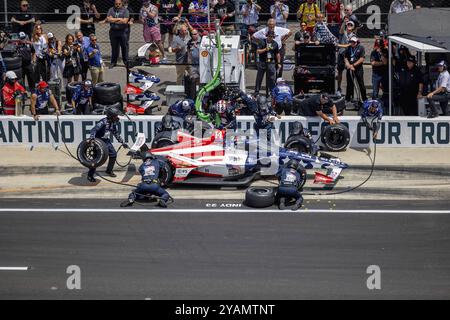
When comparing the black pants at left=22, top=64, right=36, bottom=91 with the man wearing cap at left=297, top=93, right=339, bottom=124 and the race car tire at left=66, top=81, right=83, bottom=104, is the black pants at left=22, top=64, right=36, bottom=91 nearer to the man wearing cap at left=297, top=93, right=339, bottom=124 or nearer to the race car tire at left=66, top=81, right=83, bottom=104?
the race car tire at left=66, top=81, right=83, bottom=104

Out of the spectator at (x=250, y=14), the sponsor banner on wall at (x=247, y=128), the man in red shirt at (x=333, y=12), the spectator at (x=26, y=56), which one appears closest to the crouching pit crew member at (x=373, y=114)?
the sponsor banner on wall at (x=247, y=128)

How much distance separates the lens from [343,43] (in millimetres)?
28953

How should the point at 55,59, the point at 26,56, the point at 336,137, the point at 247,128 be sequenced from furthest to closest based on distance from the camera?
the point at 55,59 → the point at 26,56 → the point at 247,128 → the point at 336,137

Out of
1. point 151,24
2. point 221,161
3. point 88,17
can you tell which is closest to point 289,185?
point 221,161

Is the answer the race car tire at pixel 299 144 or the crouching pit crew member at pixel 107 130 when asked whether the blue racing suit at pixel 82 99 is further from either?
the race car tire at pixel 299 144

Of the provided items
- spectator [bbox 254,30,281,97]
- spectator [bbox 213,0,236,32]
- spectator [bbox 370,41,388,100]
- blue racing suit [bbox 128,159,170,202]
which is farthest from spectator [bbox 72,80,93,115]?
spectator [bbox 370,41,388,100]

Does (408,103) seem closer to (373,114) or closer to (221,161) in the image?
(373,114)

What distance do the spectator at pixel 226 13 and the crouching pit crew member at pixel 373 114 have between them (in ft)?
24.5

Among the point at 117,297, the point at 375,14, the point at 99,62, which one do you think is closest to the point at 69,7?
the point at 99,62

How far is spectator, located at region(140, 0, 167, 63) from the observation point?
30.7m

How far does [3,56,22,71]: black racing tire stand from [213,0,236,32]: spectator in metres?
5.68

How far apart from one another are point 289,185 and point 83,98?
8177 mm
